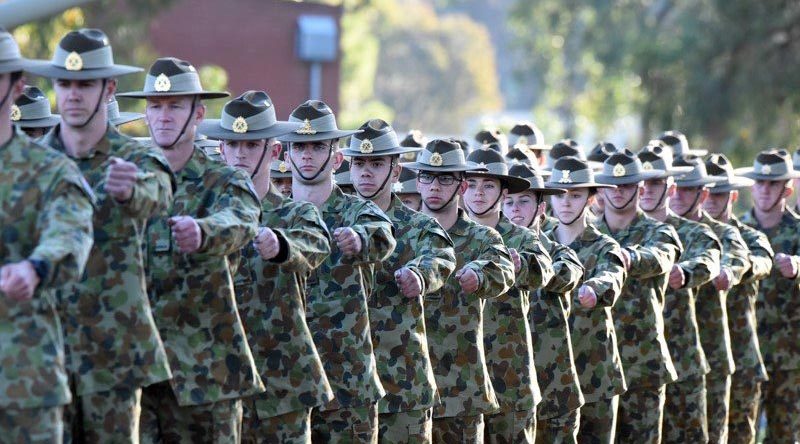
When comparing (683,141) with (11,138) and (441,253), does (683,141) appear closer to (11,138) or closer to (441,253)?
(441,253)

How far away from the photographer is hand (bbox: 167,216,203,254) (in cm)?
757

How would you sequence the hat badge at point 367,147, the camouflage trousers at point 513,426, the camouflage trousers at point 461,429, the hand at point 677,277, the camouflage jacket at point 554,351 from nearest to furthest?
the hat badge at point 367,147 → the camouflage trousers at point 461,429 → the camouflage trousers at point 513,426 → the camouflage jacket at point 554,351 → the hand at point 677,277

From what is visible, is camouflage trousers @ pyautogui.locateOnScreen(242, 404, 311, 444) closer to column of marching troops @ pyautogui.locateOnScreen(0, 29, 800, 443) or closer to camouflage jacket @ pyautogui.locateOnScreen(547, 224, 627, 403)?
column of marching troops @ pyautogui.locateOnScreen(0, 29, 800, 443)

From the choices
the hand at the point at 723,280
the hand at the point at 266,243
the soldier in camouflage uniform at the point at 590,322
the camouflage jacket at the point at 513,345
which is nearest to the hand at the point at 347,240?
the hand at the point at 266,243

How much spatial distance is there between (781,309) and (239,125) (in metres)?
7.12

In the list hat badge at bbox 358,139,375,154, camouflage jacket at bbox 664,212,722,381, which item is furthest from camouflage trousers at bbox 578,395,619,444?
hat badge at bbox 358,139,375,154

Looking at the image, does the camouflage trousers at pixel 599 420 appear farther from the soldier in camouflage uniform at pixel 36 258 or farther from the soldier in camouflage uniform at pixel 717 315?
the soldier in camouflage uniform at pixel 36 258

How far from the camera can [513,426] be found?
11203 millimetres

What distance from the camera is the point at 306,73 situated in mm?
42062

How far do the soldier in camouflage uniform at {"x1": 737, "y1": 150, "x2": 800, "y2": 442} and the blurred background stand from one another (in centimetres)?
604

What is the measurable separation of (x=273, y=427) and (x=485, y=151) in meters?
3.28

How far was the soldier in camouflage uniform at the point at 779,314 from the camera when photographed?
49.2ft

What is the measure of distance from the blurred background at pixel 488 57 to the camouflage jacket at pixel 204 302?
513 centimetres

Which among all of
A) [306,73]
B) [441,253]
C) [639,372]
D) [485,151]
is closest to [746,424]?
[639,372]
